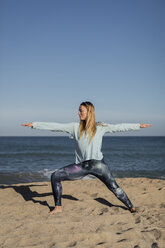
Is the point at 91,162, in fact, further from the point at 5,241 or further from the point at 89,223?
the point at 5,241

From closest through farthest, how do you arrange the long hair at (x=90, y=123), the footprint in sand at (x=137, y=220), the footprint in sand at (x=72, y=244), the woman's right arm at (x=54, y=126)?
1. the footprint in sand at (x=72, y=244)
2. the footprint in sand at (x=137, y=220)
3. the long hair at (x=90, y=123)
4. the woman's right arm at (x=54, y=126)

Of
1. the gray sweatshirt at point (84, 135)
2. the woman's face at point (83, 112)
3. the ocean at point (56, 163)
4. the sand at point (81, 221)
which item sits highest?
the woman's face at point (83, 112)

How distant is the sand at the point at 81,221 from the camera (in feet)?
10.8

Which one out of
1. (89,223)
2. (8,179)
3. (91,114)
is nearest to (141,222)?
(89,223)

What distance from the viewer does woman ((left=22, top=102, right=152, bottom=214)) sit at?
14.2ft

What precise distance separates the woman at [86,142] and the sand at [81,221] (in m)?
0.50

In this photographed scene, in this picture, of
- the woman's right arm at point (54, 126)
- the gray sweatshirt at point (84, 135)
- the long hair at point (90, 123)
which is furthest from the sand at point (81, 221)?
the woman's right arm at point (54, 126)

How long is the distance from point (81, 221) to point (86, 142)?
52.7 inches

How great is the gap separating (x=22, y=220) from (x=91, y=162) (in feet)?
5.13

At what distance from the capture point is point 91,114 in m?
4.33

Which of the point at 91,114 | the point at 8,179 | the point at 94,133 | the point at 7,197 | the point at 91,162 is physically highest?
the point at 91,114

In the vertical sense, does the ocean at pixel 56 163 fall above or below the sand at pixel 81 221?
below

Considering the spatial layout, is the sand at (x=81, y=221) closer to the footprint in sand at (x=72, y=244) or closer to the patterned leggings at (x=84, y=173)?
the footprint in sand at (x=72, y=244)

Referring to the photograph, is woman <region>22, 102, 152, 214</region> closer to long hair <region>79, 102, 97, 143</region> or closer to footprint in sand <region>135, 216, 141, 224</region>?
long hair <region>79, 102, 97, 143</region>
